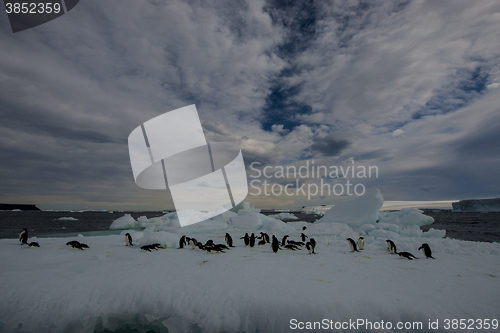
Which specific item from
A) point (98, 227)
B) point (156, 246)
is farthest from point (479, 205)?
point (98, 227)

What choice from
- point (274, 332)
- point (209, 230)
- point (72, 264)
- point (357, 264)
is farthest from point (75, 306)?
point (209, 230)

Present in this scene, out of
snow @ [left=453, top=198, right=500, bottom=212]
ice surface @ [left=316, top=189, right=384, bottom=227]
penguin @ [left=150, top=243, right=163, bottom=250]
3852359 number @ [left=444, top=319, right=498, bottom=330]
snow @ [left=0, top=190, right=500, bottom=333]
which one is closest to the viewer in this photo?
3852359 number @ [left=444, top=319, right=498, bottom=330]

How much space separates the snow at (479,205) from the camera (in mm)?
76438

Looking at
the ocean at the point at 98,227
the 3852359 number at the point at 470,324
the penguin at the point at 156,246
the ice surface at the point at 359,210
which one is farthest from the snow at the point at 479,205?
the penguin at the point at 156,246

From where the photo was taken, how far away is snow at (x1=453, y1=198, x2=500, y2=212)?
3009 inches

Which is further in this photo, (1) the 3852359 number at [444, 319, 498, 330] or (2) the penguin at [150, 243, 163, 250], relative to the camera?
(2) the penguin at [150, 243, 163, 250]

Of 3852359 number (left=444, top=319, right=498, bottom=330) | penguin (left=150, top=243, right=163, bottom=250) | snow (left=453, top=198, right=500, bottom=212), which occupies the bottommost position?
3852359 number (left=444, top=319, right=498, bottom=330)

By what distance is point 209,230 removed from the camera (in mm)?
18156

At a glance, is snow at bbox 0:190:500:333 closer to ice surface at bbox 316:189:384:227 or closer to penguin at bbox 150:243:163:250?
penguin at bbox 150:243:163:250

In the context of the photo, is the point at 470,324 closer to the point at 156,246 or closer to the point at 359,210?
the point at 156,246

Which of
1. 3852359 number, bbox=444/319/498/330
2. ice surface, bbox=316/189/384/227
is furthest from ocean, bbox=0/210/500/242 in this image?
3852359 number, bbox=444/319/498/330

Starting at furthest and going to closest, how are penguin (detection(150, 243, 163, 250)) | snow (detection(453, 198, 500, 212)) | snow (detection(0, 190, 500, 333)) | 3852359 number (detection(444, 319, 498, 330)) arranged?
snow (detection(453, 198, 500, 212))
penguin (detection(150, 243, 163, 250))
snow (detection(0, 190, 500, 333))
3852359 number (detection(444, 319, 498, 330))

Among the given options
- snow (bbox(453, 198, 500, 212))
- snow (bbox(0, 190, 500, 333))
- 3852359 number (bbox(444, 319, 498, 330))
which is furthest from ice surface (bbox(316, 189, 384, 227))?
snow (bbox(453, 198, 500, 212))

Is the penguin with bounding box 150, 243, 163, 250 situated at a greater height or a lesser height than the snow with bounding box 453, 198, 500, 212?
lesser
